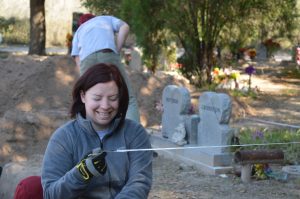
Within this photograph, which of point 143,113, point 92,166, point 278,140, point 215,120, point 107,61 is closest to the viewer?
point 92,166

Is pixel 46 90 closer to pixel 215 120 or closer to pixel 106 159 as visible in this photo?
pixel 215 120

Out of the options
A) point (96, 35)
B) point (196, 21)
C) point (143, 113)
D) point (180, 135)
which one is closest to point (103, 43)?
point (96, 35)

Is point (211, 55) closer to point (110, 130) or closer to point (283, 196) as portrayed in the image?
point (283, 196)

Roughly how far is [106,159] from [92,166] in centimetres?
28

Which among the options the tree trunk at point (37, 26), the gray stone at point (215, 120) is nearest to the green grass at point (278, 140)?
the gray stone at point (215, 120)

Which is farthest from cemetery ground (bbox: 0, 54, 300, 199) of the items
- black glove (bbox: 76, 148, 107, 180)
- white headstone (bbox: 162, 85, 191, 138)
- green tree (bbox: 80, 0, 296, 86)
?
black glove (bbox: 76, 148, 107, 180)

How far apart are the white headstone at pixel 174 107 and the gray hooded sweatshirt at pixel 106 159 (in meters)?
4.97

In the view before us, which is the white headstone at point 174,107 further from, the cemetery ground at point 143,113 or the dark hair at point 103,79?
the dark hair at point 103,79

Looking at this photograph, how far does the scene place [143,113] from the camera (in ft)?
35.8

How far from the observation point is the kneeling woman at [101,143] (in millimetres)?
2799

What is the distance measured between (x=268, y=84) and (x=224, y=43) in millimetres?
2327

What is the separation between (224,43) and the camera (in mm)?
16922

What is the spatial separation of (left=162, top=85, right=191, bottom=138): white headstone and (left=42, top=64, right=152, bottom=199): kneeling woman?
4981mm

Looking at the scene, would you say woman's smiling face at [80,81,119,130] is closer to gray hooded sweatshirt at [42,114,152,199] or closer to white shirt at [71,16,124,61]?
gray hooded sweatshirt at [42,114,152,199]
